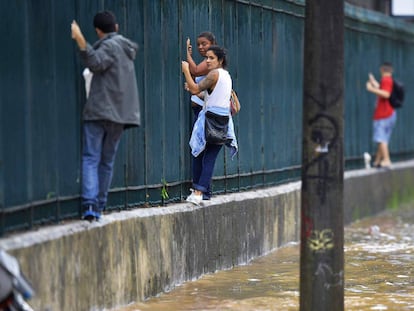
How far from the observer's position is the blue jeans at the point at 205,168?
12156 mm

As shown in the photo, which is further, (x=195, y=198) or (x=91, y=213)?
(x=195, y=198)

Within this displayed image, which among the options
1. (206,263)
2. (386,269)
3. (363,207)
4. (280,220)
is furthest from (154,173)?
(363,207)

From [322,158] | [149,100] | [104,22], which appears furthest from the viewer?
[149,100]

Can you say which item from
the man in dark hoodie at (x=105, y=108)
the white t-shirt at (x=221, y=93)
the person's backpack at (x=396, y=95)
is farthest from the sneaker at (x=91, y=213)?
the person's backpack at (x=396, y=95)

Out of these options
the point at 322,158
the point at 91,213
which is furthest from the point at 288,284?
the point at 322,158

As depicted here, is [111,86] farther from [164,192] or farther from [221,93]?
[221,93]

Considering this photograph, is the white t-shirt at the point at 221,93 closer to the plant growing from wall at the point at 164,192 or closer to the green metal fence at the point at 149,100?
the green metal fence at the point at 149,100

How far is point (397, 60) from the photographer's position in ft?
77.4

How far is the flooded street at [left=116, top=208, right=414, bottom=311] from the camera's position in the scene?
10305 mm

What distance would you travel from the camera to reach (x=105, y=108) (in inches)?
374

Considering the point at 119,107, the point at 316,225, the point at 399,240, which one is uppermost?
the point at 119,107

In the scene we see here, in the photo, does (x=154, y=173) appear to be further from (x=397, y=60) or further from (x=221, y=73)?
(x=397, y=60)

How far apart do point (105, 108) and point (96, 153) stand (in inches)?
14.5

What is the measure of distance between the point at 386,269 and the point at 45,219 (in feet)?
15.9
